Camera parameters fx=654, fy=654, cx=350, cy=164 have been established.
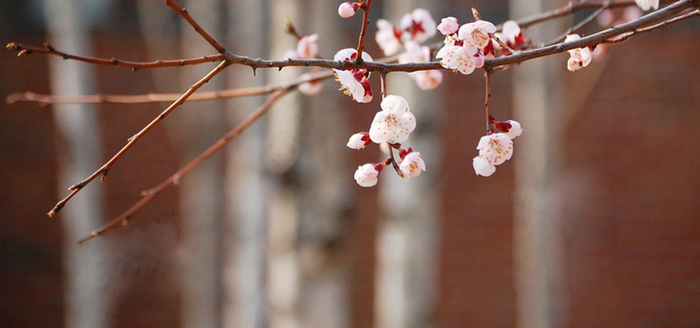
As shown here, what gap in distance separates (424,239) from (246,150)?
66cm

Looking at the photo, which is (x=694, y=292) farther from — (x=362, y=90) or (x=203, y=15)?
(x=362, y=90)

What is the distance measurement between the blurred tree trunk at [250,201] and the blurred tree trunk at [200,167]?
0.48ft

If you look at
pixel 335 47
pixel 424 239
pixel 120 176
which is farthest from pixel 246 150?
pixel 120 176

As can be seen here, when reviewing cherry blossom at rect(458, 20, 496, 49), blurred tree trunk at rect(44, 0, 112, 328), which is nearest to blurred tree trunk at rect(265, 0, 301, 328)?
blurred tree trunk at rect(44, 0, 112, 328)

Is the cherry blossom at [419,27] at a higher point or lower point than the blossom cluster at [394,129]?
higher

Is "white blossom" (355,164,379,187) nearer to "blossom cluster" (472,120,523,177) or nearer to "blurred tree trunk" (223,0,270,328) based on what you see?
"blossom cluster" (472,120,523,177)

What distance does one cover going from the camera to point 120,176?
125 inches

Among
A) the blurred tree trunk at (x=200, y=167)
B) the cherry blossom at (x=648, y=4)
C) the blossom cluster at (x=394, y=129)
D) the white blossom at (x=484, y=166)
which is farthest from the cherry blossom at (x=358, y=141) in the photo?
the blurred tree trunk at (x=200, y=167)

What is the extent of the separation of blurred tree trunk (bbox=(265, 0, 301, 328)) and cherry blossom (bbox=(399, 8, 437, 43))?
3.12 feet

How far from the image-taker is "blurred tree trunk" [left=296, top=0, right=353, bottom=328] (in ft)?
6.23

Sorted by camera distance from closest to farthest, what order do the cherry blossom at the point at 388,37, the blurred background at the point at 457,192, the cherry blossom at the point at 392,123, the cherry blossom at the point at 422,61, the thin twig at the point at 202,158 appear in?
the cherry blossom at the point at 392,123, the thin twig at the point at 202,158, the cherry blossom at the point at 422,61, the cherry blossom at the point at 388,37, the blurred background at the point at 457,192

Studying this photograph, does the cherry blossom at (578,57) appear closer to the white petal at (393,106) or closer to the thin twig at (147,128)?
the white petal at (393,106)

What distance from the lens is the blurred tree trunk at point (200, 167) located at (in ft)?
7.83

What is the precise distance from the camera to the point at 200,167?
8.18 ft
